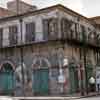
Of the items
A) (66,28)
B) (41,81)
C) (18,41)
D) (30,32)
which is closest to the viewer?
(41,81)

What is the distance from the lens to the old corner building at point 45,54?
1293 inches

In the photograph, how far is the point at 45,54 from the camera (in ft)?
110

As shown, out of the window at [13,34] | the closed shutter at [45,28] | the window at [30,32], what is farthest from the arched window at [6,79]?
the closed shutter at [45,28]

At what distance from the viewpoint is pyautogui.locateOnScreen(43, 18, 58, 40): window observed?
33219 mm

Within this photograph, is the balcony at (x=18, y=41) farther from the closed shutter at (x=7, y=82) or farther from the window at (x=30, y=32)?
the closed shutter at (x=7, y=82)

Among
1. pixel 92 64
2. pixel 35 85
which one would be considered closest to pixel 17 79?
pixel 35 85

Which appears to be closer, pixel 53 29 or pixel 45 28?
pixel 53 29

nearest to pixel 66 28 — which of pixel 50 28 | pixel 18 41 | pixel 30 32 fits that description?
pixel 50 28

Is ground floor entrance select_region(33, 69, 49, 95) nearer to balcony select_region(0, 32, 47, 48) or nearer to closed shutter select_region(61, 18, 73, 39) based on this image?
balcony select_region(0, 32, 47, 48)

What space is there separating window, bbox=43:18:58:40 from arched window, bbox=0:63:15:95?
5.71 metres

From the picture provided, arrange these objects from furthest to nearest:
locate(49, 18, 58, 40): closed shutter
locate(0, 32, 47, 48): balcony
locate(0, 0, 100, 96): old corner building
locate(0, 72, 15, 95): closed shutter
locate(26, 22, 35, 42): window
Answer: locate(0, 72, 15, 95): closed shutter, locate(26, 22, 35, 42): window, locate(0, 32, 47, 48): balcony, locate(49, 18, 58, 40): closed shutter, locate(0, 0, 100, 96): old corner building

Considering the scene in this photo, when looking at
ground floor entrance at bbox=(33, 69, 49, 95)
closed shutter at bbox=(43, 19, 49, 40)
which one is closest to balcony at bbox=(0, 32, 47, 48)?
closed shutter at bbox=(43, 19, 49, 40)

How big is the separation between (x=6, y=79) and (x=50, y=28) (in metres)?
7.70

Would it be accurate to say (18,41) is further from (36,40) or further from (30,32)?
(36,40)
